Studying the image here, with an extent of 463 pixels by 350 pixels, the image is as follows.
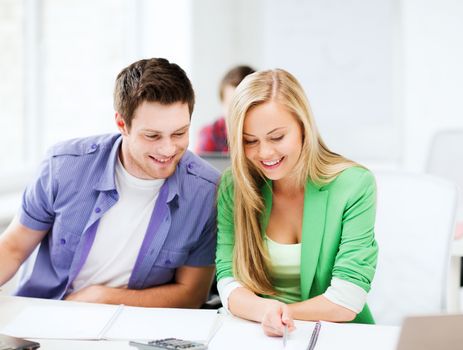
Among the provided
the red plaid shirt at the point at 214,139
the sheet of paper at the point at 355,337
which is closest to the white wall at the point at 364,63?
the red plaid shirt at the point at 214,139

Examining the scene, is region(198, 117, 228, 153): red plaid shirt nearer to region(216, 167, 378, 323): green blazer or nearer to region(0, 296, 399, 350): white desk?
region(216, 167, 378, 323): green blazer

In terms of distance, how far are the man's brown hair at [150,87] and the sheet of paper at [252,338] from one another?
1.92ft

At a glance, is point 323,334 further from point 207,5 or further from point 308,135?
point 207,5

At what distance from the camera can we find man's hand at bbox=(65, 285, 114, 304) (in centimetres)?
187

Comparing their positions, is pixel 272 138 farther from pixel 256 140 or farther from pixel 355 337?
pixel 355 337

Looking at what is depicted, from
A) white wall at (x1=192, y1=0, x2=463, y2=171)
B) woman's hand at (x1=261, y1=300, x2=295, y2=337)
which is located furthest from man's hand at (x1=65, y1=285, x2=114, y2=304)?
white wall at (x1=192, y1=0, x2=463, y2=171)

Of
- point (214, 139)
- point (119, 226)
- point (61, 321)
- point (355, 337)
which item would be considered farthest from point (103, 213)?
point (214, 139)

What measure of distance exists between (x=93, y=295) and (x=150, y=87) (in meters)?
0.57

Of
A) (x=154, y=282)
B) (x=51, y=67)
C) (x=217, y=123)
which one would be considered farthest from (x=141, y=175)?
(x=51, y=67)

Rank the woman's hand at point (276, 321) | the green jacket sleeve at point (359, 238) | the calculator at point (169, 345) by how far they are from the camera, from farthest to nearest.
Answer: the green jacket sleeve at point (359, 238) < the woman's hand at point (276, 321) < the calculator at point (169, 345)

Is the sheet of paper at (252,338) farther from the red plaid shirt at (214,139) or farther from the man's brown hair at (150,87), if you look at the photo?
the red plaid shirt at (214,139)

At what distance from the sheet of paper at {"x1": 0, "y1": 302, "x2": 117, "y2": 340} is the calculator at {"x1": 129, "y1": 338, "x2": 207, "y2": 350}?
147mm

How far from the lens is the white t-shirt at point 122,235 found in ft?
6.38

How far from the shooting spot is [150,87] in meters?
1.80
